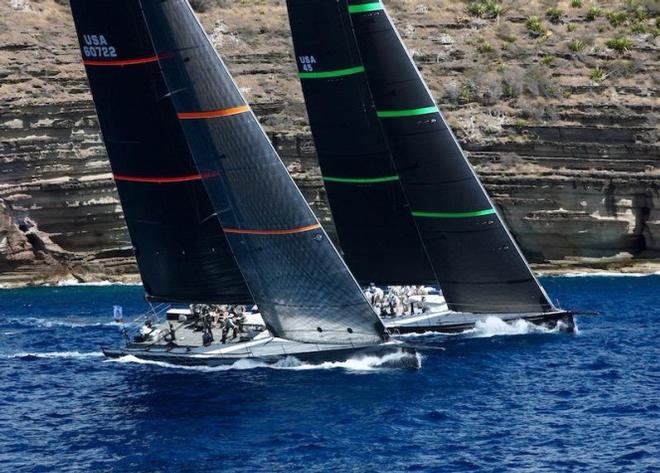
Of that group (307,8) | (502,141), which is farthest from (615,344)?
(502,141)

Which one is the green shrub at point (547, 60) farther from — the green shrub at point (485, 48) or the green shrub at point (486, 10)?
the green shrub at point (486, 10)

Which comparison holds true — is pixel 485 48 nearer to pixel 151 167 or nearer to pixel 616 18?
pixel 616 18

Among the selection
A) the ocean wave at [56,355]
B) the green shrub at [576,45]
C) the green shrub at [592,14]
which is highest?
the green shrub at [592,14]

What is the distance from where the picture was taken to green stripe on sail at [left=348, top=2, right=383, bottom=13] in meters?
41.0

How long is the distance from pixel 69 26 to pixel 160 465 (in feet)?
157

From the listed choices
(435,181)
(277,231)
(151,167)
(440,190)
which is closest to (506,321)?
(440,190)

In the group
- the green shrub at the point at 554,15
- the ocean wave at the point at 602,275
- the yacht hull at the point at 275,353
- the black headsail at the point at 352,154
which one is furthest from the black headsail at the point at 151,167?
the green shrub at the point at 554,15

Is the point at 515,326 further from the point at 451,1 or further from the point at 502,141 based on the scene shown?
the point at 451,1

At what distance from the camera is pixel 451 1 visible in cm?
7894

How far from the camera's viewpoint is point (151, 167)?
123 ft

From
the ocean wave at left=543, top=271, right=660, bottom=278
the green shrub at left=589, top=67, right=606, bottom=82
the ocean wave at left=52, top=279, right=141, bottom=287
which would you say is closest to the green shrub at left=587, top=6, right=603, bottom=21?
the green shrub at left=589, top=67, right=606, bottom=82

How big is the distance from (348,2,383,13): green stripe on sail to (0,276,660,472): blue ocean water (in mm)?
10818

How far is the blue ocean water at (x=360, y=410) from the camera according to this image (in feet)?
97.6

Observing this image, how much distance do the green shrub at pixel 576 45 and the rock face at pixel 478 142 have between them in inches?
4.3
